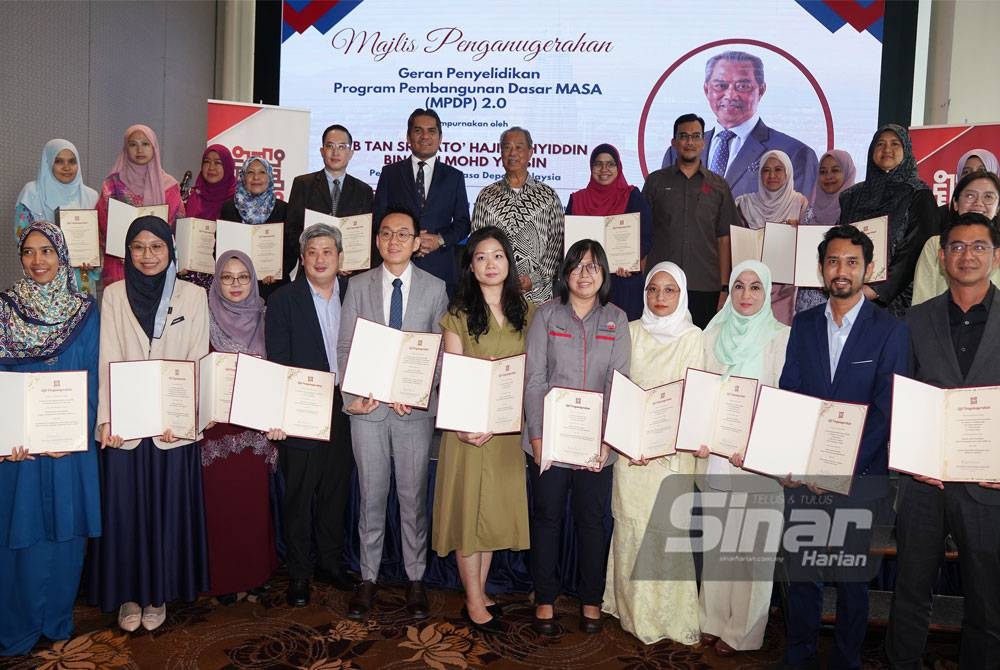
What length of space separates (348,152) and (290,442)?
2.05 metres

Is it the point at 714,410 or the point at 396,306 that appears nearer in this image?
the point at 714,410

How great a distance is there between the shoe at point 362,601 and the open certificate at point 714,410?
62.5 inches

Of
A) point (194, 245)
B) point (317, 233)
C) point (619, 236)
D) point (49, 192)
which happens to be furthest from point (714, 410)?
point (49, 192)

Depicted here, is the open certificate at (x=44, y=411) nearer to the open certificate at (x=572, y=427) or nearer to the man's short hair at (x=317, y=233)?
the man's short hair at (x=317, y=233)

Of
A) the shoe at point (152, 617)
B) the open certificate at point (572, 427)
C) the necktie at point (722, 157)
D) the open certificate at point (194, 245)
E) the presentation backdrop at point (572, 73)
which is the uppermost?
the presentation backdrop at point (572, 73)

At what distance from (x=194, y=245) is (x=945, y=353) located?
4.03 metres

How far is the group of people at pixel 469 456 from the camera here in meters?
2.81

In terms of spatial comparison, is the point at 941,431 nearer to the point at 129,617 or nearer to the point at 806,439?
the point at 806,439

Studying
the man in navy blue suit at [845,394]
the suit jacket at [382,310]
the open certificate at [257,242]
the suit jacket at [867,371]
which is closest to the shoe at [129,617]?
the suit jacket at [382,310]

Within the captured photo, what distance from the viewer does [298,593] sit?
353cm

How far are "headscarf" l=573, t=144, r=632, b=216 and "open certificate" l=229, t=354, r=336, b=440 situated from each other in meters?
2.20

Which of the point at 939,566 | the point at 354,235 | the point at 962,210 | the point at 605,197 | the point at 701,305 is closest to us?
the point at 939,566

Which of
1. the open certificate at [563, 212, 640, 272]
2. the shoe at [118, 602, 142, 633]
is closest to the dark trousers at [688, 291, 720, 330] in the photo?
the open certificate at [563, 212, 640, 272]

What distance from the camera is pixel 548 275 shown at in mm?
4426
